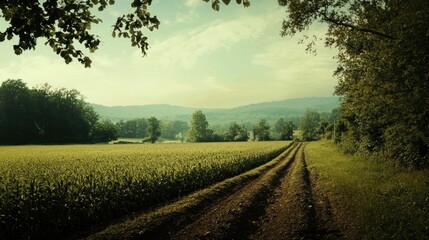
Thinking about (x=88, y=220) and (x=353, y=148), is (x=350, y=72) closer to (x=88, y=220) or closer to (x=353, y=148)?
(x=353, y=148)

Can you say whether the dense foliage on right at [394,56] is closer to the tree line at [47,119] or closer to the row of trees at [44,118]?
the tree line at [47,119]

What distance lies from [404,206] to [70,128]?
117136 mm

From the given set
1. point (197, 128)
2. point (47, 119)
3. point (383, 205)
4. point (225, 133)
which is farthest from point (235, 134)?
point (383, 205)

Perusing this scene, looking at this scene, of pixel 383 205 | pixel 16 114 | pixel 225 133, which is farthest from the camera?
pixel 225 133

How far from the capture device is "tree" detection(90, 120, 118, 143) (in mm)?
118562

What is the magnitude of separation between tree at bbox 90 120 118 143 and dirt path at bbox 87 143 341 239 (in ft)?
364

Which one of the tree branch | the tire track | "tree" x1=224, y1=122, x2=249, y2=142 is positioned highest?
the tree branch

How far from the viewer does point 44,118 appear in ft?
366

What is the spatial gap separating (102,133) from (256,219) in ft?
385

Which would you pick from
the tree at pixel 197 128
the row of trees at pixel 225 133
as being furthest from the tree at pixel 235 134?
the tree at pixel 197 128

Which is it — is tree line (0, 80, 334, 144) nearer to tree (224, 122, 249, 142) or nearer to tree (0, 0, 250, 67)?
tree (224, 122, 249, 142)

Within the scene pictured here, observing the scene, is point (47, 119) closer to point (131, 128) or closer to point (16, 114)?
point (16, 114)

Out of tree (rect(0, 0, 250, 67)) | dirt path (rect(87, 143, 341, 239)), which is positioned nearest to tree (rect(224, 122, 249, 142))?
dirt path (rect(87, 143, 341, 239))

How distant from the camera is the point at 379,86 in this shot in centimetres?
1770
